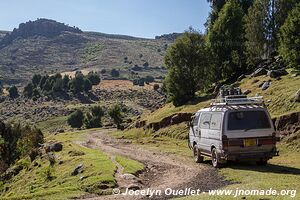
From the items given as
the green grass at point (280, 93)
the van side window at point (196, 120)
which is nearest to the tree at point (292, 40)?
Result: the green grass at point (280, 93)

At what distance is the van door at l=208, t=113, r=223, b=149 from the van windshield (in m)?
0.63

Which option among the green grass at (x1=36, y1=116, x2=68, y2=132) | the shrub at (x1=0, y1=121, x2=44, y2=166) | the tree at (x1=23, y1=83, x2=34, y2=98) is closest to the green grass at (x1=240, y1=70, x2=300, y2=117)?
the shrub at (x1=0, y1=121, x2=44, y2=166)

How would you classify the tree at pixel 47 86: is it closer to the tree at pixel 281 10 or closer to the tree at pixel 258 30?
the tree at pixel 258 30

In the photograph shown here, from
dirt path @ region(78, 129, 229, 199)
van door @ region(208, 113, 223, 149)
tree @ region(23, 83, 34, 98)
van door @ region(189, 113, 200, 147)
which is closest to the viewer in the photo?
dirt path @ region(78, 129, 229, 199)

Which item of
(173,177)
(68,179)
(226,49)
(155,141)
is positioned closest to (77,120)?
(226,49)

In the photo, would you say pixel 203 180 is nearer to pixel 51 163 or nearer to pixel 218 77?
pixel 51 163

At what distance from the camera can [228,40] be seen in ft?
219

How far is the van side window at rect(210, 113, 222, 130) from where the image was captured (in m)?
21.3

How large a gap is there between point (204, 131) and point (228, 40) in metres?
45.3

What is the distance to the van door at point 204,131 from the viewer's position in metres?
23.2

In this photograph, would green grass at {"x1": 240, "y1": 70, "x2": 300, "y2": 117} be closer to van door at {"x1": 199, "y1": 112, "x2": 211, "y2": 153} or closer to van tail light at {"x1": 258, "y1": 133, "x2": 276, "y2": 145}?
van door at {"x1": 199, "y1": 112, "x2": 211, "y2": 153}

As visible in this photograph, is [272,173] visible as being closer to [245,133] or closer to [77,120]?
[245,133]

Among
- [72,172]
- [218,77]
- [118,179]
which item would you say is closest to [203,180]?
[118,179]

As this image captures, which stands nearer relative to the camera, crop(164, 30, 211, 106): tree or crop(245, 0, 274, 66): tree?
crop(245, 0, 274, 66): tree
